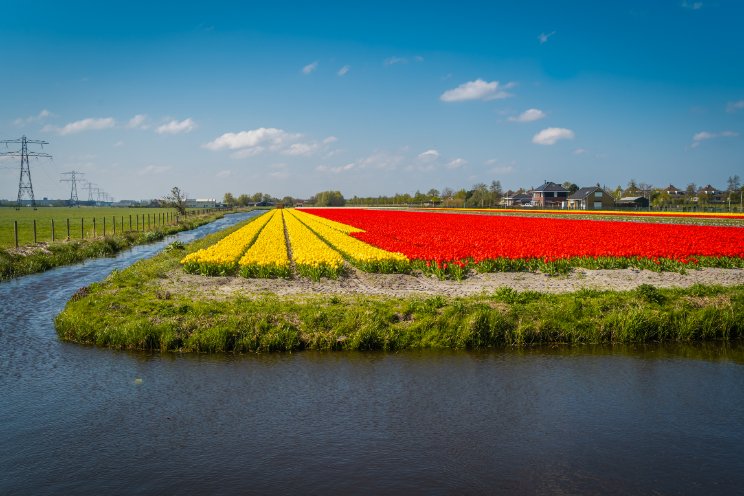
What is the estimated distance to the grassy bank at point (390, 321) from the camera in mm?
12242

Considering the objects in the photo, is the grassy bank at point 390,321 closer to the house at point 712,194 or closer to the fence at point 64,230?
the fence at point 64,230

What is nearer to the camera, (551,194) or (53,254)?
(53,254)

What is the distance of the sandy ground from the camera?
16984mm

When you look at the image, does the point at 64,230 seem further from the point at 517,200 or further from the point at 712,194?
the point at 712,194

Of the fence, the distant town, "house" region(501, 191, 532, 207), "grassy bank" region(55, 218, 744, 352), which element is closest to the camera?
"grassy bank" region(55, 218, 744, 352)

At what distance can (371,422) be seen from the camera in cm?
836

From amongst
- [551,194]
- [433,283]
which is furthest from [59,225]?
[551,194]

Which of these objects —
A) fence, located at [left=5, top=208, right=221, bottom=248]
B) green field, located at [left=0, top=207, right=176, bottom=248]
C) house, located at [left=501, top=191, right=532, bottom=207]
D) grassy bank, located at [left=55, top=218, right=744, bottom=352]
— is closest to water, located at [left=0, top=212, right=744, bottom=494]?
grassy bank, located at [left=55, top=218, right=744, bottom=352]

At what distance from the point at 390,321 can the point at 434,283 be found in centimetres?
576

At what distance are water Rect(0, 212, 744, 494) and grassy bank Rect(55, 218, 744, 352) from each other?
1.84 ft

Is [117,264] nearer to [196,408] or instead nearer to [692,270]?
[196,408]

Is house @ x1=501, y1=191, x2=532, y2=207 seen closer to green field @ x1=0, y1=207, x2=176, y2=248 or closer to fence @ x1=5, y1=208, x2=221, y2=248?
green field @ x1=0, y1=207, x2=176, y2=248

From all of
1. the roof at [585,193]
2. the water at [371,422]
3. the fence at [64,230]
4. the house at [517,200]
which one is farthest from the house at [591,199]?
the water at [371,422]

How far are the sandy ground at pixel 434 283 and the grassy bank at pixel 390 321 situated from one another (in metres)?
1.43
